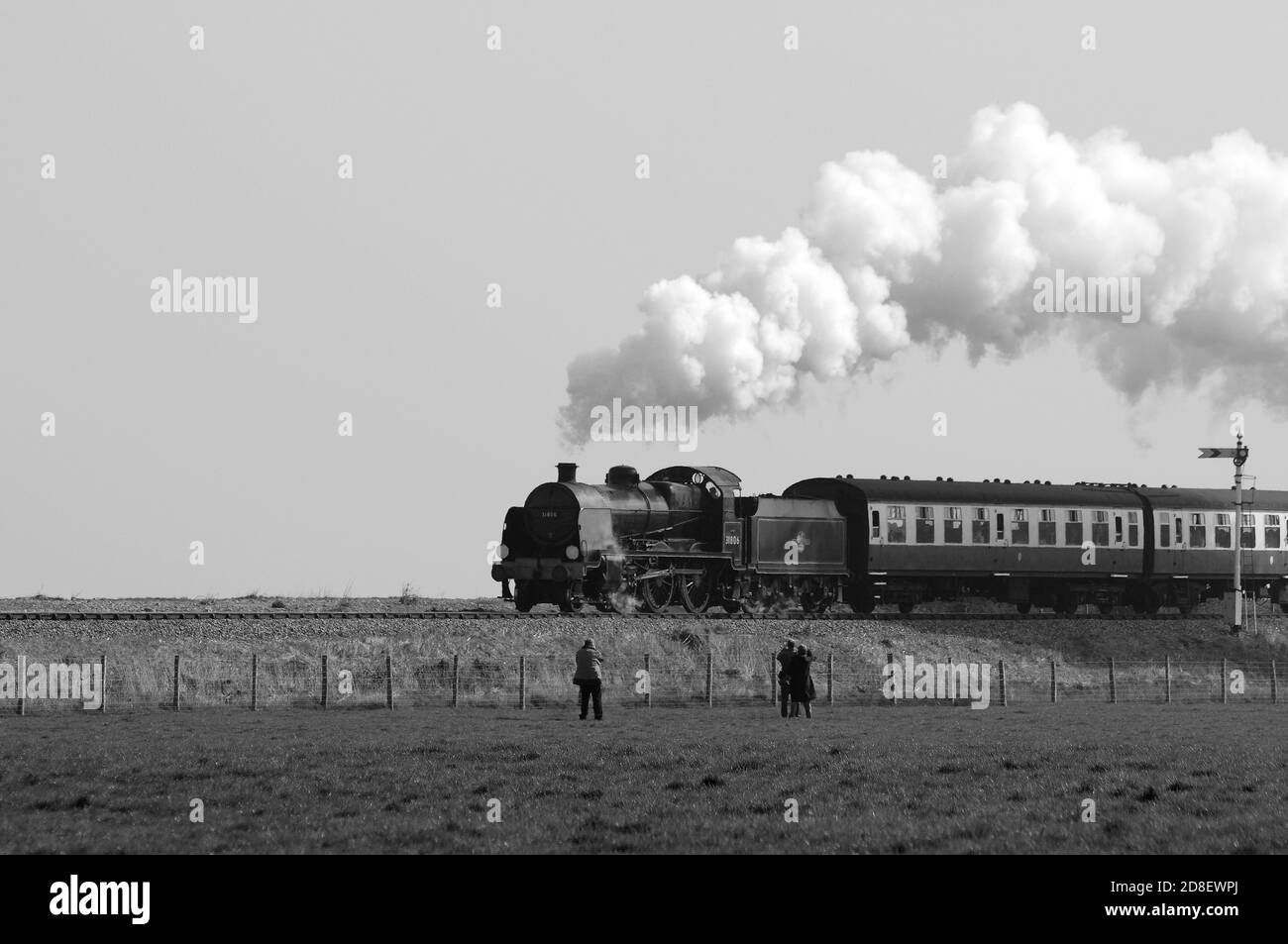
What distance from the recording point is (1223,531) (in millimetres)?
62344

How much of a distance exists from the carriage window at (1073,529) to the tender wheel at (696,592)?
13988 millimetres

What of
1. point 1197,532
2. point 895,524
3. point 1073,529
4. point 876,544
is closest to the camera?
point 876,544

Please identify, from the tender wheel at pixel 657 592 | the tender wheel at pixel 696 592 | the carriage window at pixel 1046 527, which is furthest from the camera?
the carriage window at pixel 1046 527

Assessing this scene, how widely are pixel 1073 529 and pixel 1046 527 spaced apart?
50.6 inches

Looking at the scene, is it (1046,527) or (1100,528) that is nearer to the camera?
(1046,527)

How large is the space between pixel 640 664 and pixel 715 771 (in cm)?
2012

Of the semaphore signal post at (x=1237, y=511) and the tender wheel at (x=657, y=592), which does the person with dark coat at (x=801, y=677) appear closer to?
the tender wheel at (x=657, y=592)

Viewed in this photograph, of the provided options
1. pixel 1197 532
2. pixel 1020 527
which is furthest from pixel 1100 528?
pixel 1197 532

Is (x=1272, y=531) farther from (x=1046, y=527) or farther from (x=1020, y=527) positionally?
(x=1020, y=527)

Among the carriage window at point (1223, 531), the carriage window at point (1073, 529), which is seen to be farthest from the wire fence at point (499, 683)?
the carriage window at point (1223, 531)

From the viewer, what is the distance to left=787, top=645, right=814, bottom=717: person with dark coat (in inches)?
1361

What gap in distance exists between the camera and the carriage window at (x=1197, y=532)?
6144 cm
